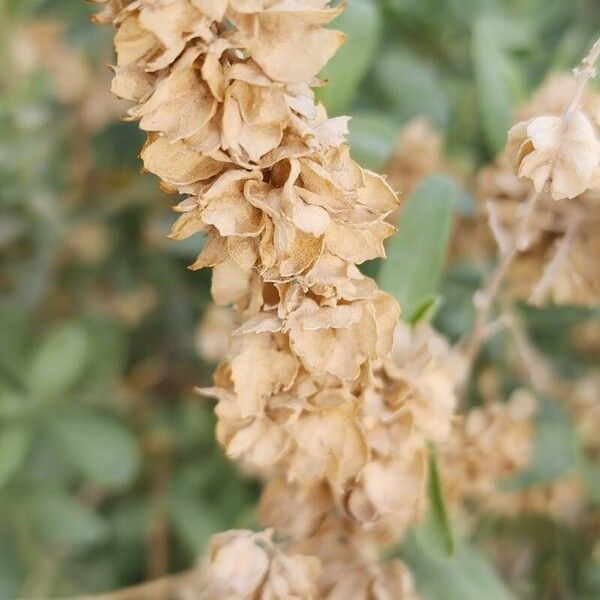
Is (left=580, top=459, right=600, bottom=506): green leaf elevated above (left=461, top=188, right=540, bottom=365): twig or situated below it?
below

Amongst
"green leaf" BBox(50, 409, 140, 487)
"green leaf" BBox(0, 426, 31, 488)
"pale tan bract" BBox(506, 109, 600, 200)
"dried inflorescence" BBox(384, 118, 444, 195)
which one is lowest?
"green leaf" BBox(50, 409, 140, 487)

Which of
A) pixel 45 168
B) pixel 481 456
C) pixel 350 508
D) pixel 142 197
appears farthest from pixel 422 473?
pixel 45 168

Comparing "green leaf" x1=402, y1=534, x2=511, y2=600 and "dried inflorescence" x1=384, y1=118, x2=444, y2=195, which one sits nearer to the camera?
"green leaf" x1=402, y1=534, x2=511, y2=600

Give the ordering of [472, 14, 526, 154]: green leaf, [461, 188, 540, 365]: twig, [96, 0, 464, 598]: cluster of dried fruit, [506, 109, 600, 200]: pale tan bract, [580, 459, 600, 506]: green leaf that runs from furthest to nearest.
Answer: [580, 459, 600, 506]: green leaf < [472, 14, 526, 154]: green leaf < [461, 188, 540, 365]: twig < [506, 109, 600, 200]: pale tan bract < [96, 0, 464, 598]: cluster of dried fruit

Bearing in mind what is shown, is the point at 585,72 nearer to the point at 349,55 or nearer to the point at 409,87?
the point at 349,55

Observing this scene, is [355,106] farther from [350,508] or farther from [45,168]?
[350,508]

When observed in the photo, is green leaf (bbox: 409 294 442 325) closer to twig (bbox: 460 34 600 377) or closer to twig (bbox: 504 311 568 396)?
twig (bbox: 460 34 600 377)

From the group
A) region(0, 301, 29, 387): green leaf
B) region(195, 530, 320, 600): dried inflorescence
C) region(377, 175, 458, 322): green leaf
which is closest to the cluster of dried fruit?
region(195, 530, 320, 600): dried inflorescence
